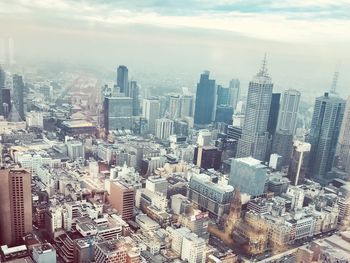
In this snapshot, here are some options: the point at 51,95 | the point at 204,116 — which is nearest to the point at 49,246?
the point at 51,95

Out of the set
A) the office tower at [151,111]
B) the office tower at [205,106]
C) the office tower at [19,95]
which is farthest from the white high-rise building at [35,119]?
the office tower at [205,106]

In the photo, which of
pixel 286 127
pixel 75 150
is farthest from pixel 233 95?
pixel 75 150

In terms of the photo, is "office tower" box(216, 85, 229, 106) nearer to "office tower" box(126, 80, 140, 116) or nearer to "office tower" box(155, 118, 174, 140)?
"office tower" box(155, 118, 174, 140)

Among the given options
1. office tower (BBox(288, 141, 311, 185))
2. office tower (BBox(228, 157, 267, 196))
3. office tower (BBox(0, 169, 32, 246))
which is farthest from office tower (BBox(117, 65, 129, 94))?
office tower (BBox(288, 141, 311, 185))

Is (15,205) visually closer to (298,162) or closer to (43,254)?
(43,254)

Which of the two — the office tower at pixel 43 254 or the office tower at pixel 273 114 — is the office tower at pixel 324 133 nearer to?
the office tower at pixel 273 114

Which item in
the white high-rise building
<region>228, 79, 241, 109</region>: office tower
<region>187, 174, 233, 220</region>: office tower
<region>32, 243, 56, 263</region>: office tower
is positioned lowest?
<region>187, 174, 233, 220</region>: office tower
